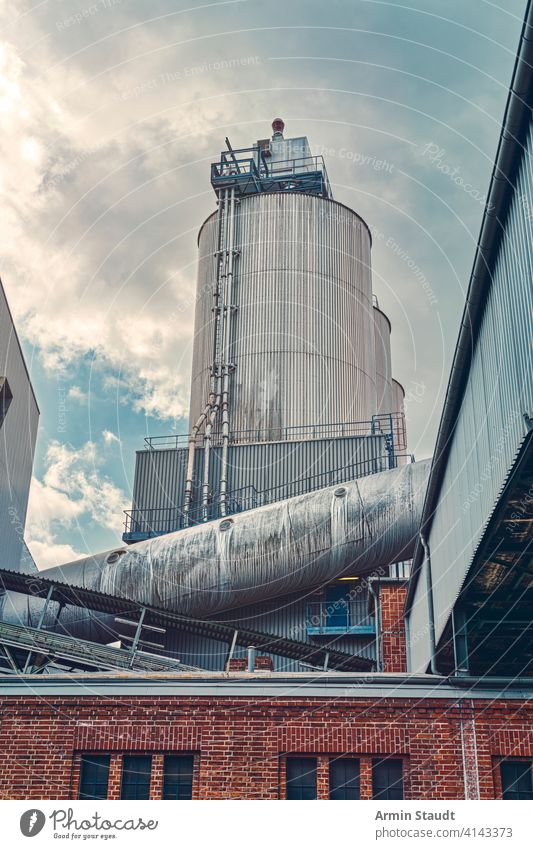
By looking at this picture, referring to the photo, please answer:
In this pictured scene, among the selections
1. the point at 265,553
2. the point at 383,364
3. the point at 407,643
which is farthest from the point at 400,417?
the point at 407,643

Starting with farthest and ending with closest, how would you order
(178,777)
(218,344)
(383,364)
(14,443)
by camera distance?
(383,364)
(218,344)
(14,443)
(178,777)

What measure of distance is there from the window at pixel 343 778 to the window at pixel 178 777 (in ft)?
7.81

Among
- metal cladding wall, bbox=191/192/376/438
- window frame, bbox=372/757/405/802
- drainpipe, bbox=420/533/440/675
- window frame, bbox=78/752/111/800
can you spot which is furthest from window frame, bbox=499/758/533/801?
metal cladding wall, bbox=191/192/376/438

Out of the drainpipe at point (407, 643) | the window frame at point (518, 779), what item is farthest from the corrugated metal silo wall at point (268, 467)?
the window frame at point (518, 779)

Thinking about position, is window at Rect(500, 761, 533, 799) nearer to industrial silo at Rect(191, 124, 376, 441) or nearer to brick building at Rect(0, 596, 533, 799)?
brick building at Rect(0, 596, 533, 799)

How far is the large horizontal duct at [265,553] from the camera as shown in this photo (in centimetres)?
2483

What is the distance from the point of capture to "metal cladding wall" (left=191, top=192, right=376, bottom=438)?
3447 centimetres

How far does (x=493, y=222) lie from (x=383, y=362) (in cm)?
3491

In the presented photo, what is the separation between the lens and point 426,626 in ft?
58.7

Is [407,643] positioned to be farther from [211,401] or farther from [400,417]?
[400,417]

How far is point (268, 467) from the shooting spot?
32.1 m
